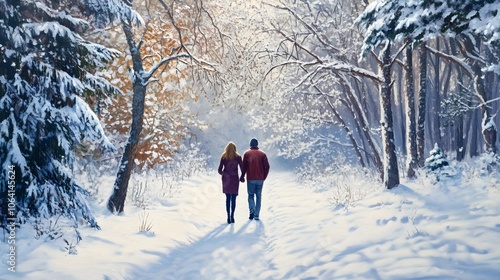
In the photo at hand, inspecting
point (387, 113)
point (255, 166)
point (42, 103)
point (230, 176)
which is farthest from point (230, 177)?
point (42, 103)

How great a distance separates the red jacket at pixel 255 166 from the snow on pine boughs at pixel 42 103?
15.8 ft

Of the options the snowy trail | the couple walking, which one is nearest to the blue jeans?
the couple walking

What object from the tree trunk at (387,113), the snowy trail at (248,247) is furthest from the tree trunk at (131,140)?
the tree trunk at (387,113)

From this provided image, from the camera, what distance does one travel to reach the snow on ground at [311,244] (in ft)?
18.7

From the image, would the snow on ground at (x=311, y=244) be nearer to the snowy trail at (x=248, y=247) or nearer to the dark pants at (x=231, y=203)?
the snowy trail at (x=248, y=247)

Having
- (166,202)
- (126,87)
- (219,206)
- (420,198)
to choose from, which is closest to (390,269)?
(420,198)

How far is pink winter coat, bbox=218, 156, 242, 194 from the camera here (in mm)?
10992

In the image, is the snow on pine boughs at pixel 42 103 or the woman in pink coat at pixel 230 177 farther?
the woman in pink coat at pixel 230 177

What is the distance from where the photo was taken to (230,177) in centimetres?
1106

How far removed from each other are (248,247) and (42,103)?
4360 mm

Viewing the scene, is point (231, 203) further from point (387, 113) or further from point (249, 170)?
point (387, 113)

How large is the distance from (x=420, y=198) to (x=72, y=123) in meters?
7.37

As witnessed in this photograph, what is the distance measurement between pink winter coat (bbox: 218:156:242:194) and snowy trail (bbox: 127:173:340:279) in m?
0.88

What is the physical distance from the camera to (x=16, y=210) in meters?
6.68
